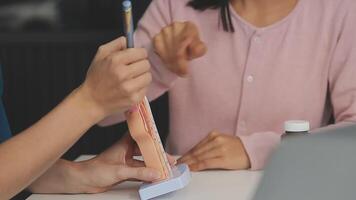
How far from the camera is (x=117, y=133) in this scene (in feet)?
7.34

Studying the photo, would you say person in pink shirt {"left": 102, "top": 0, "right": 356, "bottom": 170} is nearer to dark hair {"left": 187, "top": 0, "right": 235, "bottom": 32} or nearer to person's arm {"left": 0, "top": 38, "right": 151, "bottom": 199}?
dark hair {"left": 187, "top": 0, "right": 235, "bottom": 32}

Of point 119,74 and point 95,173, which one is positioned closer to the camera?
point 119,74

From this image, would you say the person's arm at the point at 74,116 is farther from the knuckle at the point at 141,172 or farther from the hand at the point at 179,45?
the hand at the point at 179,45

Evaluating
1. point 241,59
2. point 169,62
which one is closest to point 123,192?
point 169,62

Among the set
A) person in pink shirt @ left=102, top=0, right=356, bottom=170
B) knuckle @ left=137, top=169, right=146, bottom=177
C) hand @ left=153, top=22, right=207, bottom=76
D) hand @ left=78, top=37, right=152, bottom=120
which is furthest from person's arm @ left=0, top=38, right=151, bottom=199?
person in pink shirt @ left=102, top=0, right=356, bottom=170

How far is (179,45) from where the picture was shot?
104 cm

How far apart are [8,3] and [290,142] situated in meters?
2.15

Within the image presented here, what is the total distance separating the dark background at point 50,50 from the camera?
2.23 metres

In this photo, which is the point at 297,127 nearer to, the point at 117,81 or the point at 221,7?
the point at 117,81

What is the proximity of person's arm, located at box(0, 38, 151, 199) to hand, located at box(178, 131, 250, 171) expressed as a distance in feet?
0.86

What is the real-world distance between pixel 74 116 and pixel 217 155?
13.1 inches

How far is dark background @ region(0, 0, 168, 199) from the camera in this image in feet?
7.30

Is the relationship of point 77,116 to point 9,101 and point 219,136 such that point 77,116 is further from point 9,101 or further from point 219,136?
point 9,101

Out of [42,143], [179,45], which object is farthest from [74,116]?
[179,45]
